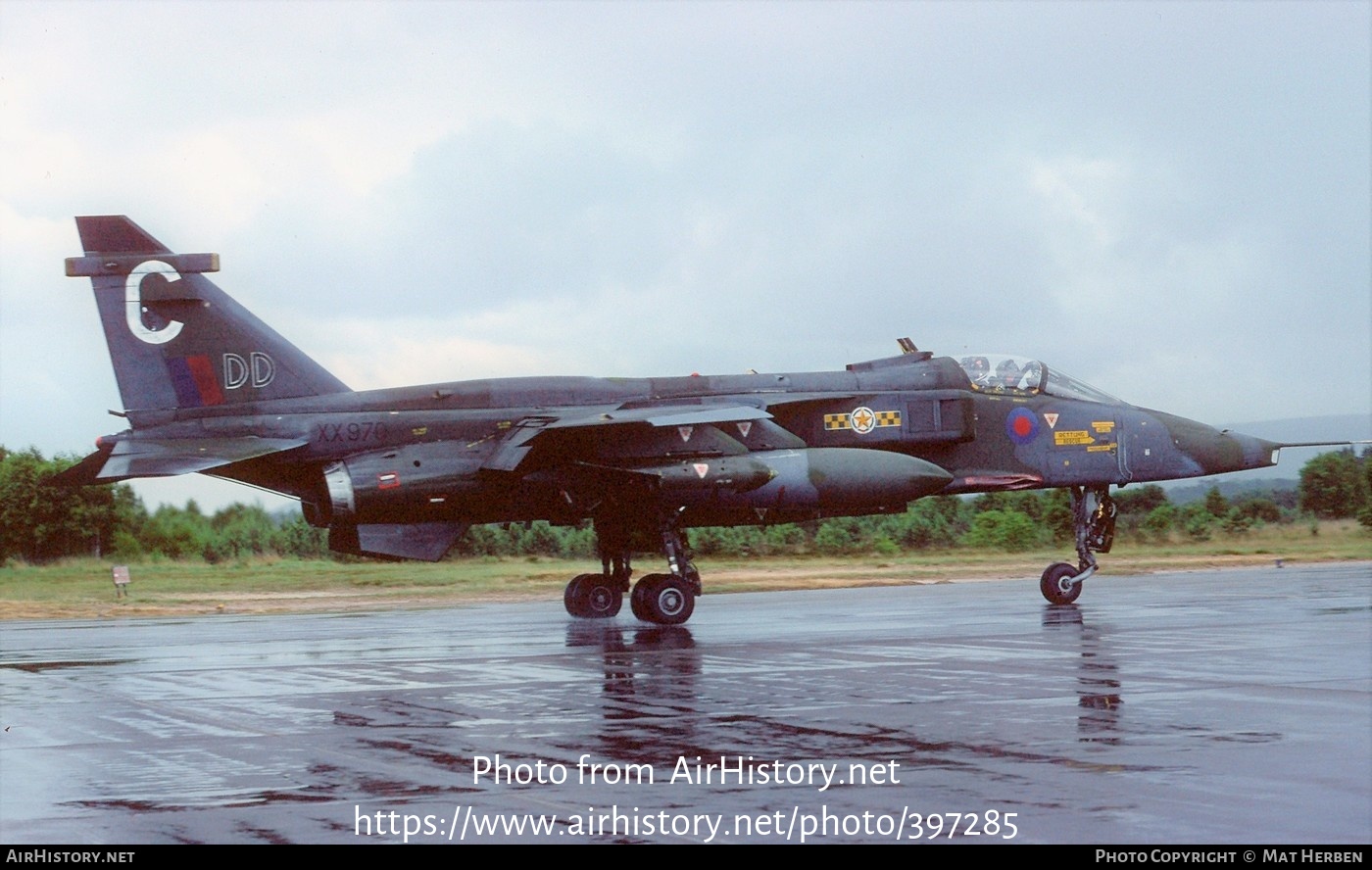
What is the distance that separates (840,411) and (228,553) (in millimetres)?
24743

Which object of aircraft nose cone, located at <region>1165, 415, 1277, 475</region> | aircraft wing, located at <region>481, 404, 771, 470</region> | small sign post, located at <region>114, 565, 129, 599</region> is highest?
aircraft wing, located at <region>481, 404, 771, 470</region>

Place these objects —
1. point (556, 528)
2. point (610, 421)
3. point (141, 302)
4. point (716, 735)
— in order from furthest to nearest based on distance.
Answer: point (556, 528) → point (141, 302) → point (610, 421) → point (716, 735)

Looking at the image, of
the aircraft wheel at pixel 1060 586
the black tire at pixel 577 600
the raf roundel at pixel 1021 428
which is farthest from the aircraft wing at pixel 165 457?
the aircraft wheel at pixel 1060 586

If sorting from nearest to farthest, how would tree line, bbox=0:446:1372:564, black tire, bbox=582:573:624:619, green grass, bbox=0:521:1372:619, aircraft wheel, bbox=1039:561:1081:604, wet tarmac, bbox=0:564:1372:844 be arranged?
wet tarmac, bbox=0:564:1372:844, aircraft wheel, bbox=1039:561:1081:604, black tire, bbox=582:573:624:619, green grass, bbox=0:521:1372:619, tree line, bbox=0:446:1372:564

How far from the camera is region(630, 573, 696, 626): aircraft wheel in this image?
19250mm

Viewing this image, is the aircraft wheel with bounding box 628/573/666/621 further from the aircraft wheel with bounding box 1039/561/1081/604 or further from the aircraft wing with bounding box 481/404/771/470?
the aircraft wheel with bounding box 1039/561/1081/604

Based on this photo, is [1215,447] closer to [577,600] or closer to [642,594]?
[642,594]

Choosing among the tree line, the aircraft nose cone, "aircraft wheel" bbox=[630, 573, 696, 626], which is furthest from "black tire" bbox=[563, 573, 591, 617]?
the tree line

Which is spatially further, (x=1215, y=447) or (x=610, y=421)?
(x=1215, y=447)

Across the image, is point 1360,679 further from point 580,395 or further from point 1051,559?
point 1051,559

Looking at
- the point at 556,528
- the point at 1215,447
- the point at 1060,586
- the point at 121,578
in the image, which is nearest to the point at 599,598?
the point at 1060,586

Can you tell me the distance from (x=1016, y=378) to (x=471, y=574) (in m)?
15.4

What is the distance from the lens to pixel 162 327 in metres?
20.2

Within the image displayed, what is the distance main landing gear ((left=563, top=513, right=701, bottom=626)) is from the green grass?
563cm
